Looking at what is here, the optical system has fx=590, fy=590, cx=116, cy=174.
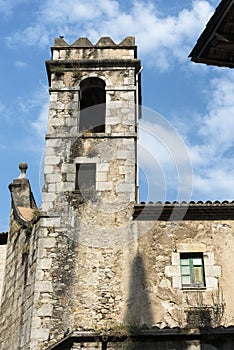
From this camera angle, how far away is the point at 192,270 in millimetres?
11414

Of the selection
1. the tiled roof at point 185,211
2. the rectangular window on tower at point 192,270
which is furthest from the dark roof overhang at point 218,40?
the rectangular window on tower at point 192,270

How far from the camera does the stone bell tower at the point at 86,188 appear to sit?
36.0ft

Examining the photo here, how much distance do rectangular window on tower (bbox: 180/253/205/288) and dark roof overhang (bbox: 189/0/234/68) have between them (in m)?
5.17

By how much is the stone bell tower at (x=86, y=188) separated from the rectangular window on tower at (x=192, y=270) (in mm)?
1150

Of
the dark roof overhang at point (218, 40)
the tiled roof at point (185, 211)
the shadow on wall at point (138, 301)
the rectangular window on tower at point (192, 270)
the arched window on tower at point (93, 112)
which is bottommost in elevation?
the shadow on wall at point (138, 301)

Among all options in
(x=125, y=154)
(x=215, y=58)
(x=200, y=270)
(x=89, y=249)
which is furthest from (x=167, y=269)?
(x=215, y=58)

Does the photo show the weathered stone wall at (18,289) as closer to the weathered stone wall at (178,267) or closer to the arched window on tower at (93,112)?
the weathered stone wall at (178,267)

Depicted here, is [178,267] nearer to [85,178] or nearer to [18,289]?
[85,178]

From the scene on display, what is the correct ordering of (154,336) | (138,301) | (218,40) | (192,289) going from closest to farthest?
(218,40)
(154,336)
(138,301)
(192,289)

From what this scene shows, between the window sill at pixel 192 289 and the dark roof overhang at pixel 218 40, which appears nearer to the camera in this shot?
the dark roof overhang at pixel 218 40

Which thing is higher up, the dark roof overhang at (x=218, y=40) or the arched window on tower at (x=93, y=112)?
the arched window on tower at (x=93, y=112)

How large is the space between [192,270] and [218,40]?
5.62m

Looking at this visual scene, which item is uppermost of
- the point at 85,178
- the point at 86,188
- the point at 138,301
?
the point at 85,178

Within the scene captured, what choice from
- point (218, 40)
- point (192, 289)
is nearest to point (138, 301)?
point (192, 289)
